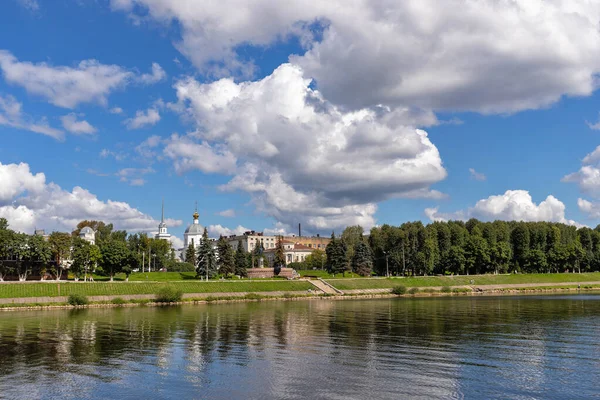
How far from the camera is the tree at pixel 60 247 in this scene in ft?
342

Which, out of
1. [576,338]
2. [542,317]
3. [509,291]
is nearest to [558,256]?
[509,291]

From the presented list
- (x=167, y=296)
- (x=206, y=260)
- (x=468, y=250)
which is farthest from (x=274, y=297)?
(x=468, y=250)

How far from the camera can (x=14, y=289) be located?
75.6 metres

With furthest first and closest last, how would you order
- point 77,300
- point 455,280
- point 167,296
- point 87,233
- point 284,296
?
point 87,233, point 455,280, point 284,296, point 167,296, point 77,300

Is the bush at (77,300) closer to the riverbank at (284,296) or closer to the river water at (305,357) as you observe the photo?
the riverbank at (284,296)

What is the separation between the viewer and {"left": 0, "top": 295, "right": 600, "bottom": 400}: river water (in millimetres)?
24203

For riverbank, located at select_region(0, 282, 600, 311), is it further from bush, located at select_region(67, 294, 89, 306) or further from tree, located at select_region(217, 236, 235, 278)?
tree, located at select_region(217, 236, 235, 278)

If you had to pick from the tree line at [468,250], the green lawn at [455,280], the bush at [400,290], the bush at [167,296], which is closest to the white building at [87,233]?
the tree line at [468,250]

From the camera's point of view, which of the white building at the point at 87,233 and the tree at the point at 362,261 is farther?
the white building at the point at 87,233

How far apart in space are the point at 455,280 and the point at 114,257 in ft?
229

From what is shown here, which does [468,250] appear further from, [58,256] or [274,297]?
[58,256]

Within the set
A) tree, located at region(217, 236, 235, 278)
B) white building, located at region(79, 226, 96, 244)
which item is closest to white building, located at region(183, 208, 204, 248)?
white building, located at region(79, 226, 96, 244)

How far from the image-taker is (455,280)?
367ft

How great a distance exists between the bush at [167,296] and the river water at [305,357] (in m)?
23.5
